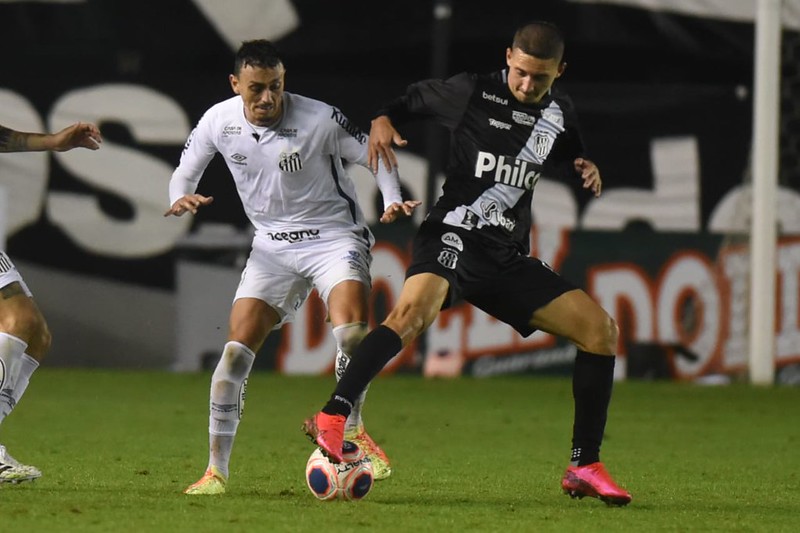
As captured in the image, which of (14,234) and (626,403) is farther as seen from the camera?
(14,234)

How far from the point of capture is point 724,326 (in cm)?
1427

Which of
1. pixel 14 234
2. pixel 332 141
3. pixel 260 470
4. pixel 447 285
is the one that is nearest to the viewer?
pixel 447 285

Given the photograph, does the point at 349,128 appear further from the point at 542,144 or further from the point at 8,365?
the point at 8,365

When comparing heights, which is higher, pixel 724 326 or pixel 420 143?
pixel 420 143

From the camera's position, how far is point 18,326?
6512 mm

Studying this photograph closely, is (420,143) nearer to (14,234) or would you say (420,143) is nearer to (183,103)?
(183,103)

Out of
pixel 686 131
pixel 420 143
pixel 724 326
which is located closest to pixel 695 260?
pixel 724 326

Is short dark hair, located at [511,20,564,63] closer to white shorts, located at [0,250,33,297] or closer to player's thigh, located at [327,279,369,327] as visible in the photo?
player's thigh, located at [327,279,369,327]

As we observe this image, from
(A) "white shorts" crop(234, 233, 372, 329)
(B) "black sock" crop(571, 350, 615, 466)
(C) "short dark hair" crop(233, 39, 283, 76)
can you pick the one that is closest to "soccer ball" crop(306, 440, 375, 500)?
(A) "white shorts" crop(234, 233, 372, 329)

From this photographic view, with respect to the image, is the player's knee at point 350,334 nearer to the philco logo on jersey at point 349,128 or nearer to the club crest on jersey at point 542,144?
the philco logo on jersey at point 349,128

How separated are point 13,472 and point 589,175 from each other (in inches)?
110

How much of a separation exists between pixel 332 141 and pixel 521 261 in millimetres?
1060

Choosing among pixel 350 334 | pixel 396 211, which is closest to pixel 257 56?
pixel 396 211

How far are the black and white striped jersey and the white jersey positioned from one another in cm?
48
